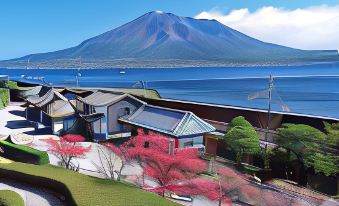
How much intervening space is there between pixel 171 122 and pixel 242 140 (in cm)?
459

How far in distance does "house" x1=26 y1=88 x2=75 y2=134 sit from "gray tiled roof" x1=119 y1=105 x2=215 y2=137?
6963mm

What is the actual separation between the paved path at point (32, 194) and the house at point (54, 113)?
1398 cm

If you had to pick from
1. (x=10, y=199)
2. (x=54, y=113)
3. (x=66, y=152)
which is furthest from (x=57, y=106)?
(x=10, y=199)

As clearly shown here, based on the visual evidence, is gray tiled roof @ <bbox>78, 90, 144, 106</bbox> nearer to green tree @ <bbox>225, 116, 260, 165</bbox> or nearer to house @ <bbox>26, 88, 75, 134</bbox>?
house @ <bbox>26, 88, 75, 134</bbox>

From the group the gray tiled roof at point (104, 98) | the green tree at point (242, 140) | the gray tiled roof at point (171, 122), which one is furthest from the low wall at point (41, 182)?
the gray tiled roof at point (104, 98)

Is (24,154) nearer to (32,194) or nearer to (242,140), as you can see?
(32,194)

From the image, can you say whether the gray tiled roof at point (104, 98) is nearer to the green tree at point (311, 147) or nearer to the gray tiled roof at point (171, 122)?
the gray tiled roof at point (171, 122)

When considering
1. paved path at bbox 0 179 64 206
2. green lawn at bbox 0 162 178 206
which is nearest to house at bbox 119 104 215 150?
green lawn at bbox 0 162 178 206

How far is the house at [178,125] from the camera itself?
21.4 metres

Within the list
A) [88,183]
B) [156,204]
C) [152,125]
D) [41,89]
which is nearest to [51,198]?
[88,183]

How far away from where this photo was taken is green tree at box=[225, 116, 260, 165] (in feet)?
66.7

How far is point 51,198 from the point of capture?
559 inches

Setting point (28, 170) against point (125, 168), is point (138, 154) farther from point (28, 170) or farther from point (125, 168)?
point (28, 170)

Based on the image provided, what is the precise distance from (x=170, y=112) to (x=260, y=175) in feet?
22.4
